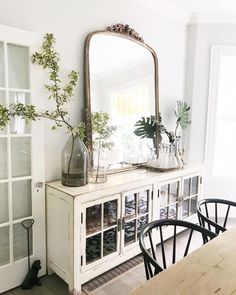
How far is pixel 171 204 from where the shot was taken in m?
2.83

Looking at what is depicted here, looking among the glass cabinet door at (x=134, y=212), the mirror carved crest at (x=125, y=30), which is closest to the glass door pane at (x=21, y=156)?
the glass cabinet door at (x=134, y=212)

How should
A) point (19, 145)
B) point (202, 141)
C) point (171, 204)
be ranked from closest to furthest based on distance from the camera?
1. point (19, 145)
2. point (171, 204)
3. point (202, 141)

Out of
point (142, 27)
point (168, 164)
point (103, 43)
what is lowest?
point (168, 164)

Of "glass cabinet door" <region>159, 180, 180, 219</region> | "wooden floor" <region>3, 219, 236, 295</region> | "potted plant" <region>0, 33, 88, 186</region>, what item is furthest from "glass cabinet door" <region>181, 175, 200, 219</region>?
"potted plant" <region>0, 33, 88, 186</region>

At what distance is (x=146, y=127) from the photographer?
3016 millimetres

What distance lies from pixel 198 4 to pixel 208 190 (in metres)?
2.33

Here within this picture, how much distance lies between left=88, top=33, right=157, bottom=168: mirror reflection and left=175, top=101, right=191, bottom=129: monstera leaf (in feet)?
1.17

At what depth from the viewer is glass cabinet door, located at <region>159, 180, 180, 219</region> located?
272cm

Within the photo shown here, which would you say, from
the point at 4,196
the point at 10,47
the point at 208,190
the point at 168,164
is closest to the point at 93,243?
the point at 4,196

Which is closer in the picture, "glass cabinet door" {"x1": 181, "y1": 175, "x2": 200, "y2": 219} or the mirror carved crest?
the mirror carved crest

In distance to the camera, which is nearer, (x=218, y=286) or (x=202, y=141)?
(x=218, y=286)

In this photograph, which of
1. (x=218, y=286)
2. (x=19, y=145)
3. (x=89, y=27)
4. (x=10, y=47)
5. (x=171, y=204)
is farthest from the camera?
(x=171, y=204)

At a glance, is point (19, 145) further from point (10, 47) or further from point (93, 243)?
point (93, 243)

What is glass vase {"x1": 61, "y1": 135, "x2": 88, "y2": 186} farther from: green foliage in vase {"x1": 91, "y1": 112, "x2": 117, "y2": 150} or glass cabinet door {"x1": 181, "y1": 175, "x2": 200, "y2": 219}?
glass cabinet door {"x1": 181, "y1": 175, "x2": 200, "y2": 219}
